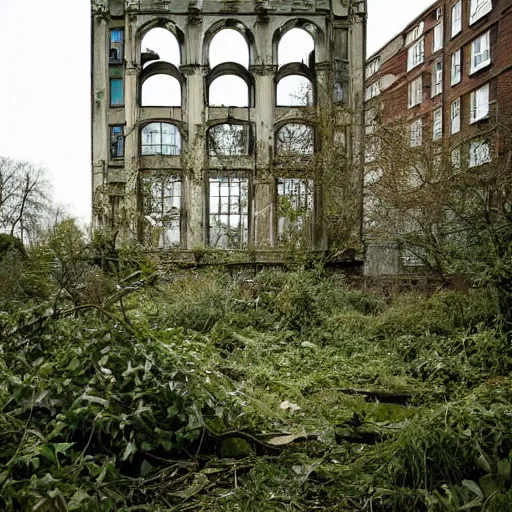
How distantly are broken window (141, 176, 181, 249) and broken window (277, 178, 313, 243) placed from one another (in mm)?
3432

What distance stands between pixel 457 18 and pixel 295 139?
9067 millimetres

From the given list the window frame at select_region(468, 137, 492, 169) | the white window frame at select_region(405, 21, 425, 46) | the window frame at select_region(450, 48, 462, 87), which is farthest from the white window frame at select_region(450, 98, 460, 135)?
the window frame at select_region(468, 137, 492, 169)

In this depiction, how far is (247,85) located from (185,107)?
232cm

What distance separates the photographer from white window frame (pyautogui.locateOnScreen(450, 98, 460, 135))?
23.5 meters

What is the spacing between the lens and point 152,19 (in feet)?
71.2

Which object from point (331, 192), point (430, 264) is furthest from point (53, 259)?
point (331, 192)

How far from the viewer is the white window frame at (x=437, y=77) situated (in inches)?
999

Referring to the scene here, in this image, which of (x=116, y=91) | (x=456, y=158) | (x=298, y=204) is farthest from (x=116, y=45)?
(x=456, y=158)

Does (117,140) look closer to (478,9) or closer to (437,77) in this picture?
(437,77)

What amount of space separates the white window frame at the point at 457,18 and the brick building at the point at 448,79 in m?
0.04

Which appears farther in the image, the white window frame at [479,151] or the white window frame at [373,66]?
the white window frame at [373,66]

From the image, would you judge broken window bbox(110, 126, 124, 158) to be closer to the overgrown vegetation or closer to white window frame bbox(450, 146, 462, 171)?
white window frame bbox(450, 146, 462, 171)

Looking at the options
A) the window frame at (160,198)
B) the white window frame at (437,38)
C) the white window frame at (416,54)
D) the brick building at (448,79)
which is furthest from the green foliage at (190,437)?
the white window frame at (416,54)

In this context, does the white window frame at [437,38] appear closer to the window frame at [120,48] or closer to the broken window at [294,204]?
the broken window at [294,204]
